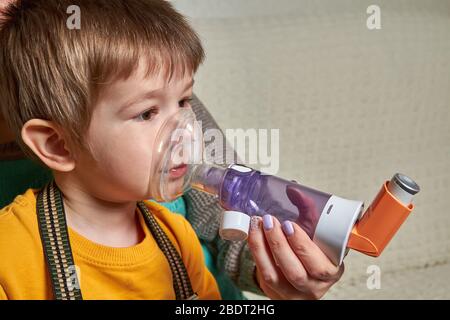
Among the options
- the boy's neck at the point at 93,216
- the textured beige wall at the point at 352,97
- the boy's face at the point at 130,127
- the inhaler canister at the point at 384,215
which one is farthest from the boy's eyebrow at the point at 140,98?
the textured beige wall at the point at 352,97

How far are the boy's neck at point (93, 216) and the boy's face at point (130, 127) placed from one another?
0.04m

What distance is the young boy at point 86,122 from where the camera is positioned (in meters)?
0.73

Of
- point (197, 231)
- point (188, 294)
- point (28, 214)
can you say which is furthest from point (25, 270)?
point (197, 231)

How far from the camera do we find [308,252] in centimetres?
70

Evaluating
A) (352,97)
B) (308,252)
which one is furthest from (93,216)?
(352,97)

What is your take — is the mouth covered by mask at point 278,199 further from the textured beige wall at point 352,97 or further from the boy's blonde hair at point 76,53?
the textured beige wall at point 352,97

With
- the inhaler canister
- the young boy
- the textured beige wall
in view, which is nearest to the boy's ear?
the young boy

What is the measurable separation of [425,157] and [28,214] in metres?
1.01

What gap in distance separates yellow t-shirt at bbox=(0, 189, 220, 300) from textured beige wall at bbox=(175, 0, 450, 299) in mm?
597

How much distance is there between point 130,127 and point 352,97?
809 millimetres

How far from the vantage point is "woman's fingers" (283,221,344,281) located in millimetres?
694

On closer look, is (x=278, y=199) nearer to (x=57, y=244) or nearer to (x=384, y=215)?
(x=384, y=215)

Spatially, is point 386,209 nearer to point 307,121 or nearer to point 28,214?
point 28,214

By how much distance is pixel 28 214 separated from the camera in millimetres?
767
